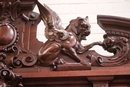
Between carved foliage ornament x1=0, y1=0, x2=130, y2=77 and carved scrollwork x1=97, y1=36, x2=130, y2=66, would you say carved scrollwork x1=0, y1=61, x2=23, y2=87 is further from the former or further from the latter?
carved scrollwork x1=97, y1=36, x2=130, y2=66

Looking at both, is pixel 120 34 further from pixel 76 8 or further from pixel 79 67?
pixel 76 8

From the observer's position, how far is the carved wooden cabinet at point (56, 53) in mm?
1212

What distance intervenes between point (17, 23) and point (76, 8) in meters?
0.74


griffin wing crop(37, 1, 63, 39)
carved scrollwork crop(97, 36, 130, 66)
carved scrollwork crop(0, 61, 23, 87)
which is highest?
griffin wing crop(37, 1, 63, 39)

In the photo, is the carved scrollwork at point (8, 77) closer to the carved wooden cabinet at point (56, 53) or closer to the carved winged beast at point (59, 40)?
the carved wooden cabinet at point (56, 53)

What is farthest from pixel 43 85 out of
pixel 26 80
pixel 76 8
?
pixel 76 8

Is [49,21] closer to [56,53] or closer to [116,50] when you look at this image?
[56,53]

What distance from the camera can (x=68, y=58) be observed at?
127 cm

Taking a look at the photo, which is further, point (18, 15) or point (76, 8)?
point (76, 8)

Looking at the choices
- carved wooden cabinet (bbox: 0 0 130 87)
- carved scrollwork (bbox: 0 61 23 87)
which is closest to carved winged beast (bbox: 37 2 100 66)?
carved wooden cabinet (bbox: 0 0 130 87)

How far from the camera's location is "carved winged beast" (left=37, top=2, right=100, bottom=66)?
1250 mm

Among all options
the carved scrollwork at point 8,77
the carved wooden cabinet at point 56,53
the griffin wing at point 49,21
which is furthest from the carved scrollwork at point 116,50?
the carved scrollwork at point 8,77

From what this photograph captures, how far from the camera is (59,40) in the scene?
1.27 m

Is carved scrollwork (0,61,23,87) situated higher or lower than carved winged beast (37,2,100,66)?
lower
